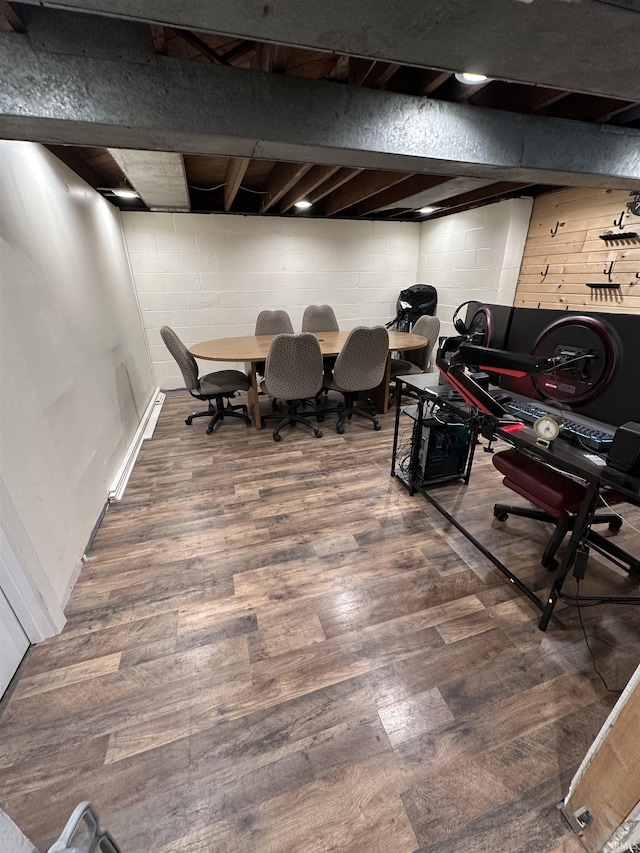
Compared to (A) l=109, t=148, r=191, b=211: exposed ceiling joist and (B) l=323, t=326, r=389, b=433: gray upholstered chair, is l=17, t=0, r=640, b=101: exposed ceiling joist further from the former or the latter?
(B) l=323, t=326, r=389, b=433: gray upholstered chair

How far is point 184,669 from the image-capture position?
4.29 ft

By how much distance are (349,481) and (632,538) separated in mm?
1701

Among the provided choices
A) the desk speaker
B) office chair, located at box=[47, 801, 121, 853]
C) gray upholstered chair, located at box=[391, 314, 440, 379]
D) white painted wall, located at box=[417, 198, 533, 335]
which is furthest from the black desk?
white painted wall, located at box=[417, 198, 533, 335]

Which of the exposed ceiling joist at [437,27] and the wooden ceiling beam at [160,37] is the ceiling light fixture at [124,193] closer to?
the wooden ceiling beam at [160,37]

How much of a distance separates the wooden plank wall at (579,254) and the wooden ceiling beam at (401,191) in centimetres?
133

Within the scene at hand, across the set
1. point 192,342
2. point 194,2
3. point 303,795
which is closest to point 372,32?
point 194,2

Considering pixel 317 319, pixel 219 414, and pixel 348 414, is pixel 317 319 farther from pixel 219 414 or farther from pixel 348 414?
pixel 219 414

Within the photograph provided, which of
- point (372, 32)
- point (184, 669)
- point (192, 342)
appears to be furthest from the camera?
point (192, 342)

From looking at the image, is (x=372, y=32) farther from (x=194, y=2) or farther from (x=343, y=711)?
(x=343, y=711)

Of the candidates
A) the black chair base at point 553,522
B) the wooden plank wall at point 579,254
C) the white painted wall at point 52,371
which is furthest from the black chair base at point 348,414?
the wooden plank wall at point 579,254

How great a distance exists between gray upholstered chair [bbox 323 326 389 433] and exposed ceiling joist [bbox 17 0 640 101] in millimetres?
1756

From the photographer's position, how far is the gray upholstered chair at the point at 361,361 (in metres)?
2.81

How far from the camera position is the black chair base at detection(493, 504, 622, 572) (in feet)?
5.28

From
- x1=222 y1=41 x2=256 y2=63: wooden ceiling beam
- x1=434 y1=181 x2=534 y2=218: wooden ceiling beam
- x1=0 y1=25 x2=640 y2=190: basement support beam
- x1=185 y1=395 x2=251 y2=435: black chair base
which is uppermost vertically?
x1=222 y1=41 x2=256 y2=63: wooden ceiling beam
